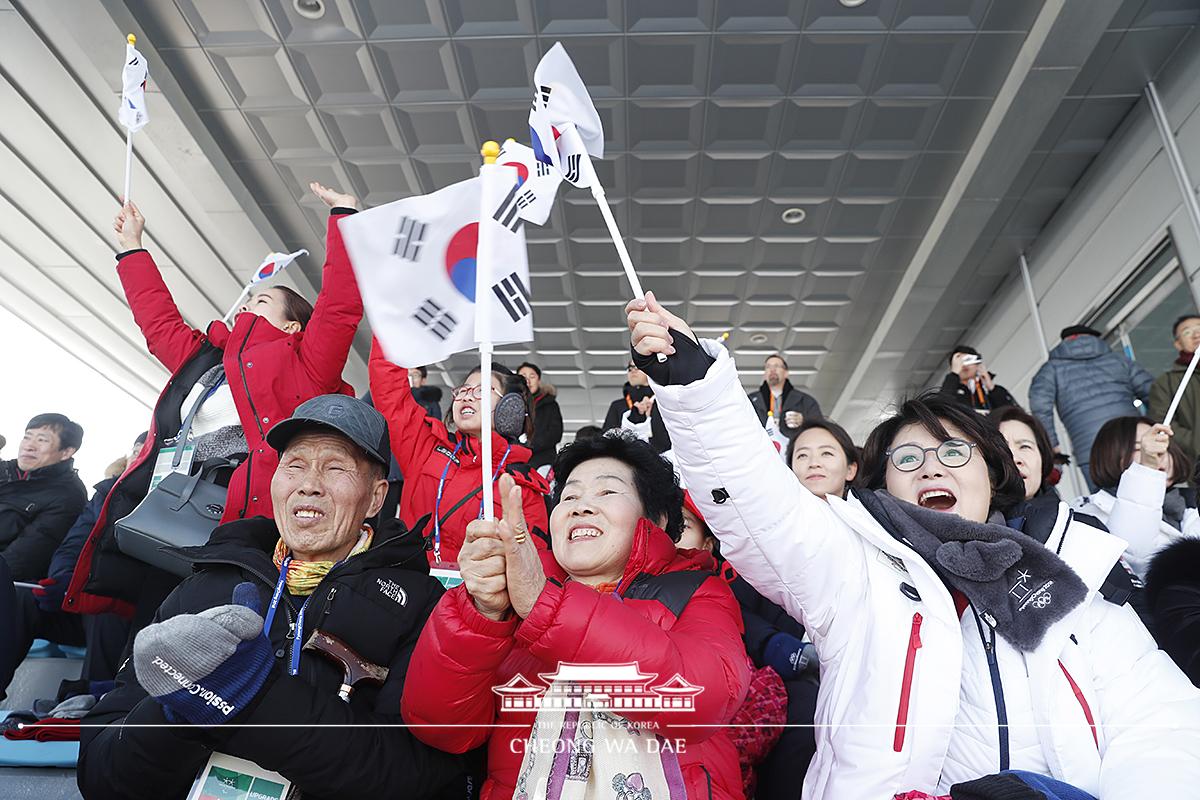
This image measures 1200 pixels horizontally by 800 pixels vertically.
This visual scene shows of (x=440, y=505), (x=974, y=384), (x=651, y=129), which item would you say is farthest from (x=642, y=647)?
A: (x=651, y=129)

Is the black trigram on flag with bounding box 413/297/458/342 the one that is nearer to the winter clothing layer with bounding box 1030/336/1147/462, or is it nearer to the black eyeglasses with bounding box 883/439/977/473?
the black eyeglasses with bounding box 883/439/977/473

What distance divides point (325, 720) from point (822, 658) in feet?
3.42

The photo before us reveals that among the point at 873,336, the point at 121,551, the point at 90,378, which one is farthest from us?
the point at 90,378

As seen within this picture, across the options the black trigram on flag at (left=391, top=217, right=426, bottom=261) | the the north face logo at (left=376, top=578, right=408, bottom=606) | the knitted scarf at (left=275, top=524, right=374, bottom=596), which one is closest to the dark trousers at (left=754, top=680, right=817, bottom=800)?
the the north face logo at (left=376, top=578, right=408, bottom=606)

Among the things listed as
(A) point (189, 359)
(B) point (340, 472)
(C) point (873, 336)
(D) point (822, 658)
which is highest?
(C) point (873, 336)

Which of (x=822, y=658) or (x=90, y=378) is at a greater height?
(x=90, y=378)

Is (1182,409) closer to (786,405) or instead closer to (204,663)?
(786,405)

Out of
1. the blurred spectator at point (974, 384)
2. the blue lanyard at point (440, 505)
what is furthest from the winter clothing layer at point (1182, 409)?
the blue lanyard at point (440, 505)

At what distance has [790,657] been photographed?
2271 millimetres

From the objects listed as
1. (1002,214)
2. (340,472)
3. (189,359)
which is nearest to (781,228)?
(1002,214)

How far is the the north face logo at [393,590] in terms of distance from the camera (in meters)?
1.92

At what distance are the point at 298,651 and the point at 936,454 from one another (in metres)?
1.62

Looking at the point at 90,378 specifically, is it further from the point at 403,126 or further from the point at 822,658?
the point at 822,658

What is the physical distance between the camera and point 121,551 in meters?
2.69
